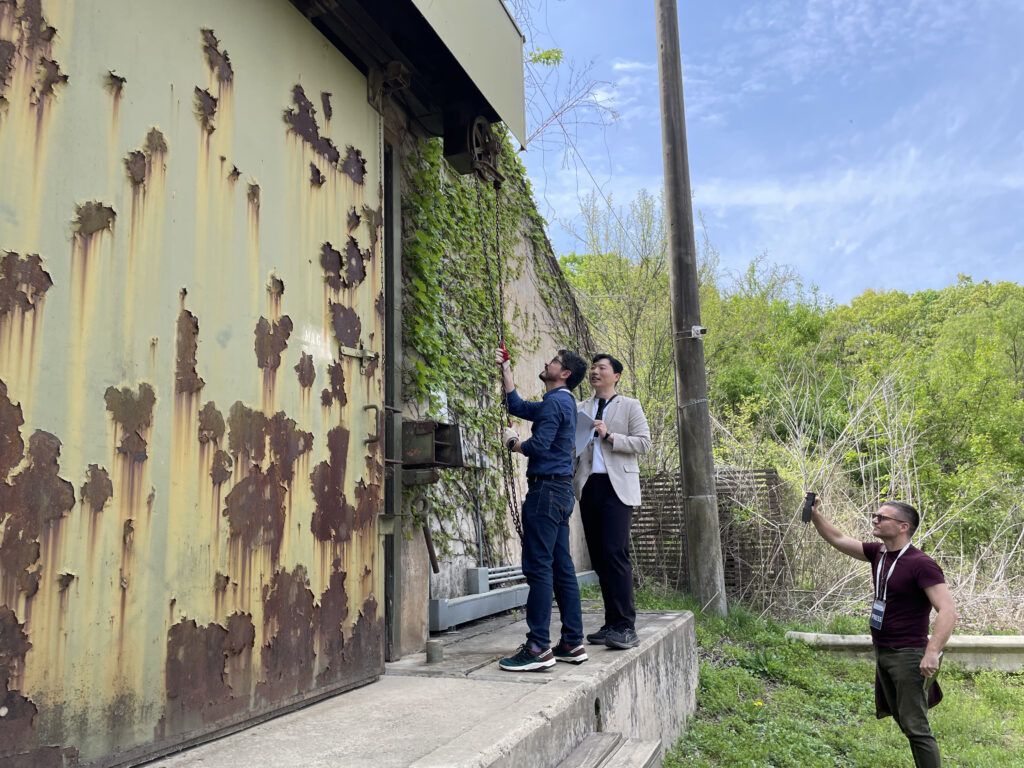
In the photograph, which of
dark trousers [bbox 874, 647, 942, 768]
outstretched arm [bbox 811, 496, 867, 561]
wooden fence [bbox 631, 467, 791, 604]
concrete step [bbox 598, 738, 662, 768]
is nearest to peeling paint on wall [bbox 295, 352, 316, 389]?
concrete step [bbox 598, 738, 662, 768]

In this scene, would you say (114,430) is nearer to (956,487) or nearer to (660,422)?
(660,422)

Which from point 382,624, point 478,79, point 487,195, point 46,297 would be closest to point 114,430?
point 46,297

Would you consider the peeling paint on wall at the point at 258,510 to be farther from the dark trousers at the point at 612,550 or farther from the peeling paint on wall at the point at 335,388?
the dark trousers at the point at 612,550

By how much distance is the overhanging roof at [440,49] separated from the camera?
3.61m

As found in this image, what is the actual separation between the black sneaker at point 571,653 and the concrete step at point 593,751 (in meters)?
0.57

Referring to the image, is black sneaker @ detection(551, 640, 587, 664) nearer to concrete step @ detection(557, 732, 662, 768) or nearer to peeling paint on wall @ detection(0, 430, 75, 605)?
concrete step @ detection(557, 732, 662, 768)

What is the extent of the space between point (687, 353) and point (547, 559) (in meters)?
3.83

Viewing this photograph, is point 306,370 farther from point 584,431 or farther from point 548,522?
point 584,431

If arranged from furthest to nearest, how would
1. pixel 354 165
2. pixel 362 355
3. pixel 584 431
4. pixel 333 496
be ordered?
pixel 584 431, pixel 354 165, pixel 362 355, pixel 333 496

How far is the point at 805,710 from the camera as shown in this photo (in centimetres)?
512

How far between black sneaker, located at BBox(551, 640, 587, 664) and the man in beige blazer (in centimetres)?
41

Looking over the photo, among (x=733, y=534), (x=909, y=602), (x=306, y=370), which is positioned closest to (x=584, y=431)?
(x=306, y=370)

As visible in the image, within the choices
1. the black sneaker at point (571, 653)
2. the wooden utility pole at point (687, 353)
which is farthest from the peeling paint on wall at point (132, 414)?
the wooden utility pole at point (687, 353)

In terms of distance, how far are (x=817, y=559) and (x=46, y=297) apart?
7.52m
